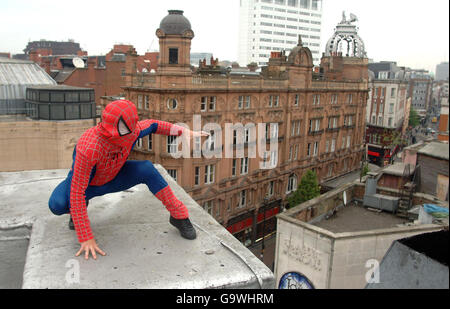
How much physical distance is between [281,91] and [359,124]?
69.4 feet

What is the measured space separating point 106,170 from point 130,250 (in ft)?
5.29

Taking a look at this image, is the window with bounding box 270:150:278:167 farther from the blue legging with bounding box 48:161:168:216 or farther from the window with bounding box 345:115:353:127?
the blue legging with bounding box 48:161:168:216

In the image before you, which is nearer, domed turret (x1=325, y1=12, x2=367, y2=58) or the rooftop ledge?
the rooftop ledge

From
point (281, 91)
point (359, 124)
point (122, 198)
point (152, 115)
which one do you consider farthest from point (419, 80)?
point (122, 198)

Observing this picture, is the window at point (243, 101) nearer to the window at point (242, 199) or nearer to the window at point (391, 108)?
the window at point (242, 199)

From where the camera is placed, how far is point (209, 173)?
3228cm

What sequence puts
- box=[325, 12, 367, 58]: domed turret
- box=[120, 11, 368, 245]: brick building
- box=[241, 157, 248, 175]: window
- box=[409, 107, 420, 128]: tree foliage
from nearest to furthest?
1. box=[120, 11, 368, 245]: brick building
2. box=[241, 157, 248, 175]: window
3. box=[325, 12, 367, 58]: domed turret
4. box=[409, 107, 420, 128]: tree foliage

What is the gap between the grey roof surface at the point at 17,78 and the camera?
24172 millimetres

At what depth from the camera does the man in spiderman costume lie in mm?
6871

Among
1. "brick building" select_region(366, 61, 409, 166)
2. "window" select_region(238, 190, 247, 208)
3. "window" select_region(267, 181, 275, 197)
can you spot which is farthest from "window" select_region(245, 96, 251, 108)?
"brick building" select_region(366, 61, 409, 166)

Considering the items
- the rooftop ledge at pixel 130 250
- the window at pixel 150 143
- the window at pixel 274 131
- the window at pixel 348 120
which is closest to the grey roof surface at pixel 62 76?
the window at pixel 150 143

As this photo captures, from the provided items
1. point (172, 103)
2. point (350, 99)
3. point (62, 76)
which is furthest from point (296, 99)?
point (62, 76)

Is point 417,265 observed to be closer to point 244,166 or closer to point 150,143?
point 150,143
